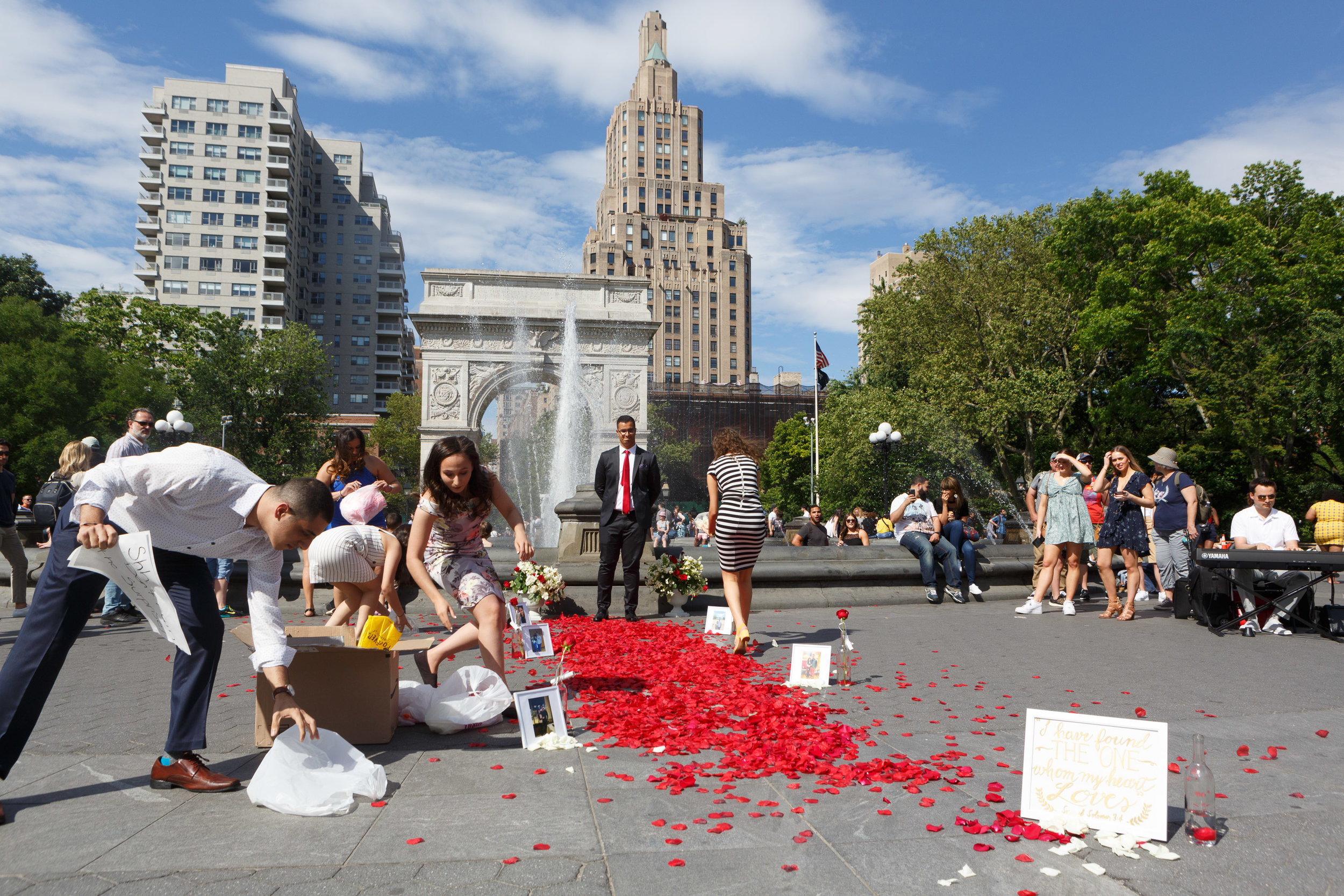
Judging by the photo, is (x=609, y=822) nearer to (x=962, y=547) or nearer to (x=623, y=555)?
(x=623, y=555)

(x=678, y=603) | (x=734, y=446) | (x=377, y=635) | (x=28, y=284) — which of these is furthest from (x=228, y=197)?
(x=377, y=635)

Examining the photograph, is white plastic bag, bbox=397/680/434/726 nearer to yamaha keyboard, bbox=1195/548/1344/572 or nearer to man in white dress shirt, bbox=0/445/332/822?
man in white dress shirt, bbox=0/445/332/822

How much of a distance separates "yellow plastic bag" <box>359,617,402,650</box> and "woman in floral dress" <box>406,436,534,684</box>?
0.94 ft

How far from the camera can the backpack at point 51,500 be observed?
8711 millimetres

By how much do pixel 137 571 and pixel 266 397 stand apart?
150ft

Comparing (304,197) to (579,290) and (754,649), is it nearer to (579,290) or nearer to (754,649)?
(579,290)

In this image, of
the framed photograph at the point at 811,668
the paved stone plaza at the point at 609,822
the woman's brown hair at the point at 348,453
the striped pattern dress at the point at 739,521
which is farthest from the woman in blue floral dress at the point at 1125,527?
the woman's brown hair at the point at 348,453

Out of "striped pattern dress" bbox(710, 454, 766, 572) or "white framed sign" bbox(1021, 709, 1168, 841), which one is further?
"striped pattern dress" bbox(710, 454, 766, 572)

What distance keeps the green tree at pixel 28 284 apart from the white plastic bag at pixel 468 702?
48321 millimetres

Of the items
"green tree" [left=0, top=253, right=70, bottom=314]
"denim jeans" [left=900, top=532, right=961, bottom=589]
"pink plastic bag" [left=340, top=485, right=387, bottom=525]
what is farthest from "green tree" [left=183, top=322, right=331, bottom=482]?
"pink plastic bag" [left=340, top=485, right=387, bottom=525]

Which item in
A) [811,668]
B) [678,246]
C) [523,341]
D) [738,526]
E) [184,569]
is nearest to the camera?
[184,569]

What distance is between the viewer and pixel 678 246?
112 m

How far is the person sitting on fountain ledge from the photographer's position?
10906 millimetres

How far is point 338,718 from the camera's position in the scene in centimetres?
415
